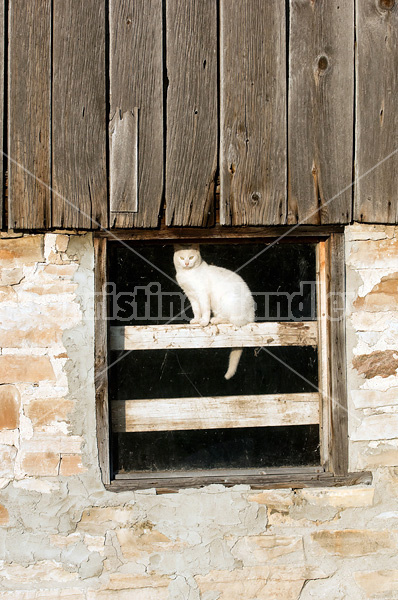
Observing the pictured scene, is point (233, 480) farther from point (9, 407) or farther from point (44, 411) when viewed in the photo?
point (9, 407)

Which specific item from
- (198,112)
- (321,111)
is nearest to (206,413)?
(198,112)

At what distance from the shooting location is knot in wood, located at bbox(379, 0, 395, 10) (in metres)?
2.43

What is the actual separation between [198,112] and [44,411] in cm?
160

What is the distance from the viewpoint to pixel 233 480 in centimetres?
246

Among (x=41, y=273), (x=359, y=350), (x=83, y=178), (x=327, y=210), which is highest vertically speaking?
(x=83, y=178)

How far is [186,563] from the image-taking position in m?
2.40

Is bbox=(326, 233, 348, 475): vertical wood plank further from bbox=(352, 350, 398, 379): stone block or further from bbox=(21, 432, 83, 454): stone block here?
bbox=(21, 432, 83, 454): stone block

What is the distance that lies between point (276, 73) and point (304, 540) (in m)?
2.25

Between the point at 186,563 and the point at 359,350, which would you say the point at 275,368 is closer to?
the point at 359,350

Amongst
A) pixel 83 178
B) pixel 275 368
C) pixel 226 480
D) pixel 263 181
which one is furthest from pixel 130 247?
pixel 226 480

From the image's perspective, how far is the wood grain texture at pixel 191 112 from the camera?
2.38 metres

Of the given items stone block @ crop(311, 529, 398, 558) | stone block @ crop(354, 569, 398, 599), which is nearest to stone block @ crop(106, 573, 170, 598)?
stone block @ crop(311, 529, 398, 558)

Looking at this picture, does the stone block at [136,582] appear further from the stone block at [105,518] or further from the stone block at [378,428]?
the stone block at [378,428]

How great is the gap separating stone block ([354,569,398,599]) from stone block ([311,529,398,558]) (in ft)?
0.33
